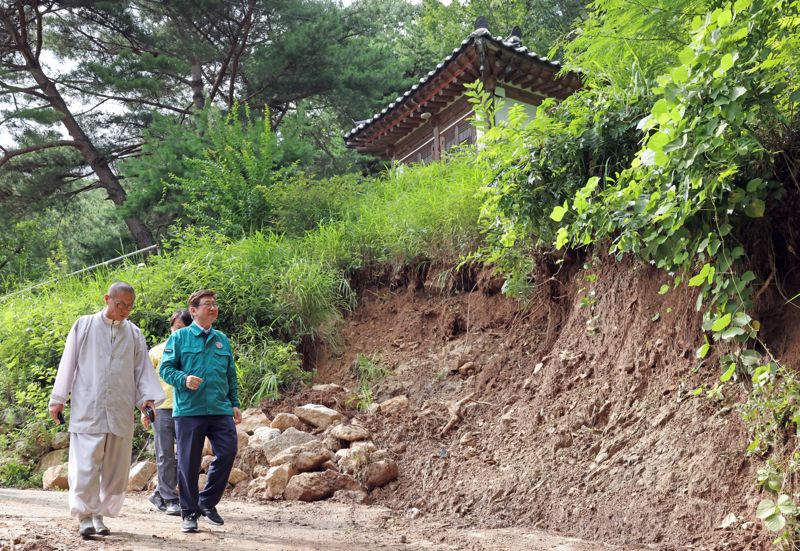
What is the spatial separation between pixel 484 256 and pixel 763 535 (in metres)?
4.30

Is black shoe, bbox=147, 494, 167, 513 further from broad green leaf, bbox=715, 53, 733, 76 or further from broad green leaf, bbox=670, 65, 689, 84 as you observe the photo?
broad green leaf, bbox=715, 53, 733, 76

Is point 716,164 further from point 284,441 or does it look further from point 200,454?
point 284,441

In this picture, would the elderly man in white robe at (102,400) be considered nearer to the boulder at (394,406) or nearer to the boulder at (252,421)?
the boulder at (252,421)

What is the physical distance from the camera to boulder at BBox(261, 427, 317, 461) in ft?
22.2

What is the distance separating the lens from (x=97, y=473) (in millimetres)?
4723

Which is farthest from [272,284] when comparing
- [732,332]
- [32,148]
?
[32,148]

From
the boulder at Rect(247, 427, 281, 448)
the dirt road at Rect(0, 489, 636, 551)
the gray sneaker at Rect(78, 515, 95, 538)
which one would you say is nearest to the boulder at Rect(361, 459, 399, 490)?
the dirt road at Rect(0, 489, 636, 551)

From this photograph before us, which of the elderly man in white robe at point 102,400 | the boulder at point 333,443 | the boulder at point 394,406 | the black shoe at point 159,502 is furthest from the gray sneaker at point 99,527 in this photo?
the boulder at point 394,406

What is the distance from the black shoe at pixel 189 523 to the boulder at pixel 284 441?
189 cm

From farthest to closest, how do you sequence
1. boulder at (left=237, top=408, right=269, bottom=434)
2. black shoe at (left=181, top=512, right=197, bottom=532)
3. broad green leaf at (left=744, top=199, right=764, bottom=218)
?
boulder at (left=237, top=408, right=269, bottom=434) → black shoe at (left=181, top=512, right=197, bottom=532) → broad green leaf at (left=744, top=199, right=764, bottom=218)

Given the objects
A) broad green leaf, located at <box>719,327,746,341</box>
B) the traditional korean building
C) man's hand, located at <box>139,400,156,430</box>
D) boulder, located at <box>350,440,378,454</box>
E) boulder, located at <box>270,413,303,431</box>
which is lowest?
boulder, located at <box>350,440,378,454</box>

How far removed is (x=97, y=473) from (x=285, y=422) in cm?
272

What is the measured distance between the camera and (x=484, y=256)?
746 centimetres

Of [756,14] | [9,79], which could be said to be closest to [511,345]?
[756,14]
